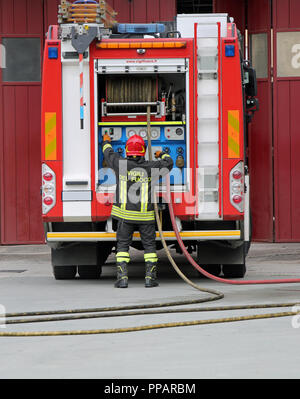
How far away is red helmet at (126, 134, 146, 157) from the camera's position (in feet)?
35.2

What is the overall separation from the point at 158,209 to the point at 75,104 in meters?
1.55

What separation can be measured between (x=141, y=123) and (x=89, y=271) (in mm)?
2050

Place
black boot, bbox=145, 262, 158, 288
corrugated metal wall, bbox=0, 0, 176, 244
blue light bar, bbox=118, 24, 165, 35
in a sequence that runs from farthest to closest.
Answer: corrugated metal wall, bbox=0, 0, 176, 244
blue light bar, bbox=118, 24, 165, 35
black boot, bbox=145, 262, 158, 288

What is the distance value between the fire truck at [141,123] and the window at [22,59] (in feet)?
20.9

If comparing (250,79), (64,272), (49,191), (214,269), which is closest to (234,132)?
(250,79)

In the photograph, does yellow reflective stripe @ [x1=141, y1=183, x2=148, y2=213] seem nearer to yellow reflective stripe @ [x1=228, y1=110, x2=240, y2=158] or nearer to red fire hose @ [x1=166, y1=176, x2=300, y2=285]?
red fire hose @ [x1=166, y1=176, x2=300, y2=285]

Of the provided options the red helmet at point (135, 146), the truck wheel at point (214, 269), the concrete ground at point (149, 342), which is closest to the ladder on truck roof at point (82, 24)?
the red helmet at point (135, 146)

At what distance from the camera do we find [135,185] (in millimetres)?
10812

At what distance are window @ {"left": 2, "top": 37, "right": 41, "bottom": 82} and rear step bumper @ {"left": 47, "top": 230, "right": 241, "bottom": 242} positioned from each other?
6.99 meters

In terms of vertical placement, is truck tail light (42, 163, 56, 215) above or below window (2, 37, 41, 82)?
below

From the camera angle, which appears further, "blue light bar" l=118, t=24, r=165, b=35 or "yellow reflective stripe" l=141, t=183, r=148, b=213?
"blue light bar" l=118, t=24, r=165, b=35

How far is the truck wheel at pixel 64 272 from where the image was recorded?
11.8 metres

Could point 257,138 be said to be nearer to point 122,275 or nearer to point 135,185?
point 135,185

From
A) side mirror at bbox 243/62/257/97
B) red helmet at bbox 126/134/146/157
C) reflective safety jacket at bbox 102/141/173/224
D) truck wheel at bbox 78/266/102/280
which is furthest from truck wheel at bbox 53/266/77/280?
side mirror at bbox 243/62/257/97
